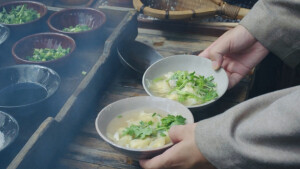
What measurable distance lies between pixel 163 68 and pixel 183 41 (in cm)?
71

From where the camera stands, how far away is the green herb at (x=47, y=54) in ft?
8.80

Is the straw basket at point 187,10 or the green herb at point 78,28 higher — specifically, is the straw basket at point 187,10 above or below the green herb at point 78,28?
above

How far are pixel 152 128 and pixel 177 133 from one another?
250 mm

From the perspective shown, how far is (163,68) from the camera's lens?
8.11 ft

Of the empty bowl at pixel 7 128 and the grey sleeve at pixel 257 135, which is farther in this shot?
the empty bowl at pixel 7 128

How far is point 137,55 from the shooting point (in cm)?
263

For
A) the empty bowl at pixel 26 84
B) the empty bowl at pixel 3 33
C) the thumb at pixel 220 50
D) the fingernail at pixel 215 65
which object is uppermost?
the thumb at pixel 220 50

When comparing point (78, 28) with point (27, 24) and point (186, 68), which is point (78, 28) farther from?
point (186, 68)

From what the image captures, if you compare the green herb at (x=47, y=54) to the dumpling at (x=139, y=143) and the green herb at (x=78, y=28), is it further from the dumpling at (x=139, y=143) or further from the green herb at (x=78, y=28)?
the dumpling at (x=139, y=143)

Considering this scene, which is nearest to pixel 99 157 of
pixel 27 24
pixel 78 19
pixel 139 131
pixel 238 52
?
pixel 139 131

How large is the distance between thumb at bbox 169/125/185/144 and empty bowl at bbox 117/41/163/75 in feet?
3.01

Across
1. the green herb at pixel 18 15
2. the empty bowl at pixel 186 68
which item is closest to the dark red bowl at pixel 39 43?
the green herb at pixel 18 15

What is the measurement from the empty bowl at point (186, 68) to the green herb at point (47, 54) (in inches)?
34.0

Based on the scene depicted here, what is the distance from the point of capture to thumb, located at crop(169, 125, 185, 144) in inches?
63.6
